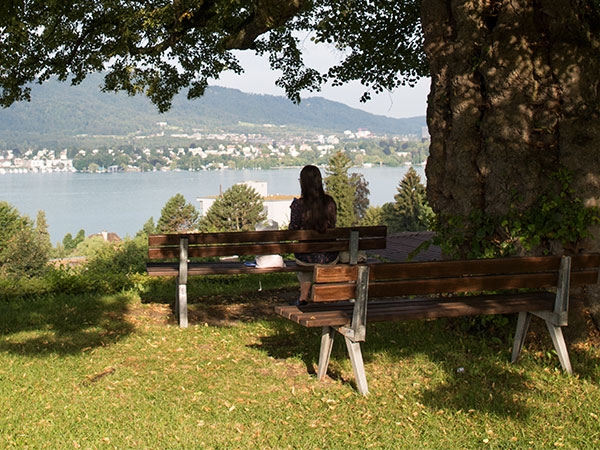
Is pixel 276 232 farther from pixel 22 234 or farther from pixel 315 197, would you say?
pixel 22 234

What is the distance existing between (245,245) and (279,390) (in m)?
2.31

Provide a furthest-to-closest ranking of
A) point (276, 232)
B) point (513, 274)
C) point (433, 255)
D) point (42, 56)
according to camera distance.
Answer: point (433, 255) < point (42, 56) < point (276, 232) < point (513, 274)

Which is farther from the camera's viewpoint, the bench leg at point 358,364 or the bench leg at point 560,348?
the bench leg at point 560,348

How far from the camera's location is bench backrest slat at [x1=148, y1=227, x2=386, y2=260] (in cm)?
618

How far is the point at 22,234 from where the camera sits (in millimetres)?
78188

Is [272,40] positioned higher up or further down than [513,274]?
higher up

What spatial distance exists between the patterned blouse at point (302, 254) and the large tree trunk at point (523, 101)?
1301mm

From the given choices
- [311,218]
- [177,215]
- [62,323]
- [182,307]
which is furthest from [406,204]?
[62,323]

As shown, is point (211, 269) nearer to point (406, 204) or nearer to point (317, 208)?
point (317, 208)

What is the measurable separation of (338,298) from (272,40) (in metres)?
8.38

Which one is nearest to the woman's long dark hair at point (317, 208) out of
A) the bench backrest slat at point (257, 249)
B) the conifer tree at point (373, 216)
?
the bench backrest slat at point (257, 249)

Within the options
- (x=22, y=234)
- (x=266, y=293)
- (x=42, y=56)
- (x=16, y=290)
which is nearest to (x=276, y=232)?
(x=266, y=293)

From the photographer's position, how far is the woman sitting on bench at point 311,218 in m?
5.92

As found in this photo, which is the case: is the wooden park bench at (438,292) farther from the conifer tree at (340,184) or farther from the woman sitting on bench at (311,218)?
the conifer tree at (340,184)
